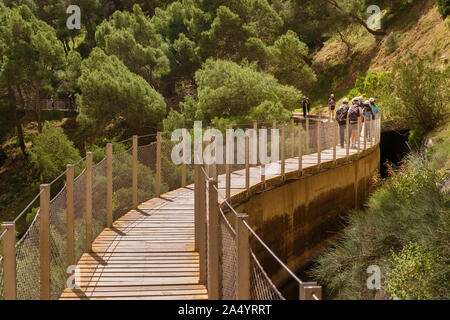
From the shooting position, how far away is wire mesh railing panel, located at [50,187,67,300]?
604cm

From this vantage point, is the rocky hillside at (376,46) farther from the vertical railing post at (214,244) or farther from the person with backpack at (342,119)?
the vertical railing post at (214,244)

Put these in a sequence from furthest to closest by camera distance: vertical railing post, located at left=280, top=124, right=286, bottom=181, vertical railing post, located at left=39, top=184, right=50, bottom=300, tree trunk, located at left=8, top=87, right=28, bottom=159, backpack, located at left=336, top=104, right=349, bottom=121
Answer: tree trunk, located at left=8, top=87, right=28, bottom=159 < backpack, located at left=336, top=104, right=349, bottom=121 < vertical railing post, located at left=280, top=124, right=286, bottom=181 < vertical railing post, located at left=39, top=184, right=50, bottom=300

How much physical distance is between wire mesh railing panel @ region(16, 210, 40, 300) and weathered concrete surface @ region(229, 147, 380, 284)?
558 centimetres

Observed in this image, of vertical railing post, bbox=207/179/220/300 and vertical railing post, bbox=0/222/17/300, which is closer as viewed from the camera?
vertical railing post, bbox=0/222/17/300

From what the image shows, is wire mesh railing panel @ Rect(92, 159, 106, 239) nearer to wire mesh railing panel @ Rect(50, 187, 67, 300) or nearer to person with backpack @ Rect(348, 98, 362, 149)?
wire mesh railing panel @ Rect(50, 187, 67, 300)

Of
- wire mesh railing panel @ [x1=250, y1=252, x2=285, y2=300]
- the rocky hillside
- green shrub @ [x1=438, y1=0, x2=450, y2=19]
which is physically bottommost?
wire mesh railing panel @ [x1=250, y1=252, x2=285, y2=300]

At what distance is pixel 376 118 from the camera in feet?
64.9

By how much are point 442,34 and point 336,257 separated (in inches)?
1080

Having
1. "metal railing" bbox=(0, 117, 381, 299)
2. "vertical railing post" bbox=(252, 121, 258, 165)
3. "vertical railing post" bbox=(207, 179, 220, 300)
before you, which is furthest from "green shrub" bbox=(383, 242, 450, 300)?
"vertical railing post" bbox=(207, 179, 220, 300)

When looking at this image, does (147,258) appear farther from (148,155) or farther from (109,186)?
(148,155)

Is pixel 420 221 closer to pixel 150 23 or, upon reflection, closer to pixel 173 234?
pixel 173 234

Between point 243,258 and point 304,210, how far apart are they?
36.8ft
